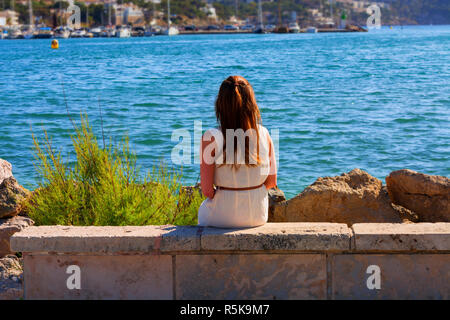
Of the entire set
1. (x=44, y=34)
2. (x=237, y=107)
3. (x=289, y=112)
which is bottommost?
(x=289, y=112)

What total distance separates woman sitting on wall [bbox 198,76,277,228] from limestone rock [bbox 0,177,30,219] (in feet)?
8.76

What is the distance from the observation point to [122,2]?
7426 inches

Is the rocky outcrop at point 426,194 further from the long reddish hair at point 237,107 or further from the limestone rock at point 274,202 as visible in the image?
the long reddish hair at point 237,107

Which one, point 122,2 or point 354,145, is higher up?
point 122,2

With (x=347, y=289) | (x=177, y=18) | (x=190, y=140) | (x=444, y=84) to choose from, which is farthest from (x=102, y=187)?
(x=177, y=18)

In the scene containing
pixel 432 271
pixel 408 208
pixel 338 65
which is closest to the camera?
pixel 432 271

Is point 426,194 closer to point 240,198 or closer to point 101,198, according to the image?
point 240,198

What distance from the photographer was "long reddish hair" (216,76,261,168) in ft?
14.2

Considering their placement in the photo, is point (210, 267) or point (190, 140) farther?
point (190, 140)

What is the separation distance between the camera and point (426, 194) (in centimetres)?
682

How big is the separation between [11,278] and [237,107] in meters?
2.26

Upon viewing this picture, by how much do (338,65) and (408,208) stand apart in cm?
3912

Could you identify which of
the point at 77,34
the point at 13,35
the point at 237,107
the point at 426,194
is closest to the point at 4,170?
the point at 237,107

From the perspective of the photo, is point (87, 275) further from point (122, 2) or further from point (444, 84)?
point (122, 2)
